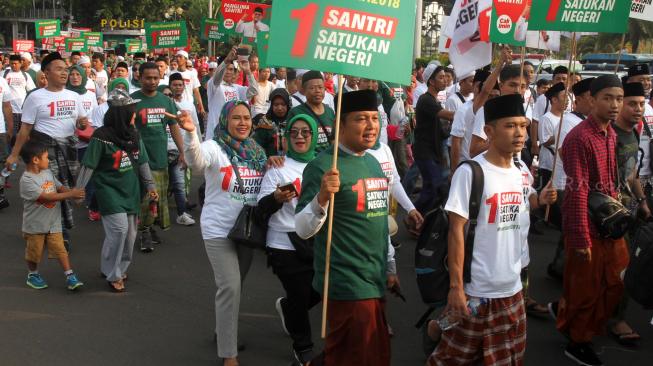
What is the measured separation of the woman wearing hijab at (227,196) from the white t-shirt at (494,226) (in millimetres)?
1641

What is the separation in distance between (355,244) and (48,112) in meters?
5.61

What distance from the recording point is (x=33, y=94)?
28.4ft

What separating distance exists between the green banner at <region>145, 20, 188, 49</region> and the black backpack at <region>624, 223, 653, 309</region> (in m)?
13.3

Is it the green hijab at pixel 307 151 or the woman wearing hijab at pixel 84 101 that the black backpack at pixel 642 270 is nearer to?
the green hijab at pixel 307 151

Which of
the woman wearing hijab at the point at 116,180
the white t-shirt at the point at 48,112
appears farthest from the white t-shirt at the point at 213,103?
the woman wearing hijab at the point at 116,180

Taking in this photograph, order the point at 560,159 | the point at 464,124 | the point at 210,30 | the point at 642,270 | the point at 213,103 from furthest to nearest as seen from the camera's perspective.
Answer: the point at 210,30, the point at 213,103, the point at 464,124, the point at 560,159, the point at 642,270

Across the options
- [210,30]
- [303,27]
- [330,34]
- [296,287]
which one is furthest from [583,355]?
[210,30]

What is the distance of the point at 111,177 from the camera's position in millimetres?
6988

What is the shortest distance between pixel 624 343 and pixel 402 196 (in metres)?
2.10

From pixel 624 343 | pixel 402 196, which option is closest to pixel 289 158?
pixel 402 196

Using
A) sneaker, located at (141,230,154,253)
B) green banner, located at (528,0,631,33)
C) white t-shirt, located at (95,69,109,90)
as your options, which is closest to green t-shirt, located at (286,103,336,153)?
green banner, located at (528,0,631,33)

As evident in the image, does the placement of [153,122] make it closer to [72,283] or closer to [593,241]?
[72,283]

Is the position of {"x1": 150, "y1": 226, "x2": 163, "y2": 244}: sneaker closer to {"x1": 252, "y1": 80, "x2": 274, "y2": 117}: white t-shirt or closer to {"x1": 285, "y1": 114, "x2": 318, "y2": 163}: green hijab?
{"x1": 252, "y1": 80, "x2": 274, "y2": 117}: white t-shirt

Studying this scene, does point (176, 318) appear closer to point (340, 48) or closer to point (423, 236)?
point (423, 236)
